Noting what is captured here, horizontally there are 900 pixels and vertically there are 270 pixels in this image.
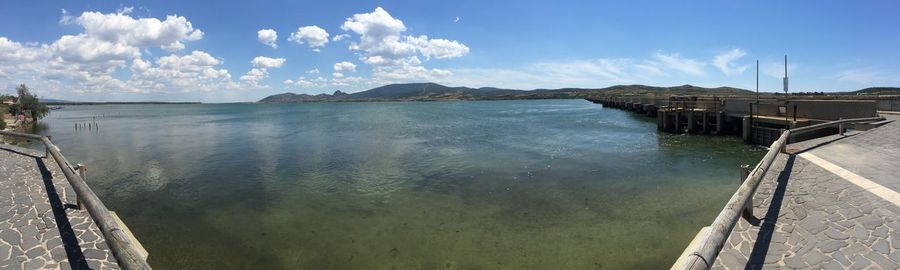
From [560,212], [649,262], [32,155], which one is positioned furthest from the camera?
[32,155]

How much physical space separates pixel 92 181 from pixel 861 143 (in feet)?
101

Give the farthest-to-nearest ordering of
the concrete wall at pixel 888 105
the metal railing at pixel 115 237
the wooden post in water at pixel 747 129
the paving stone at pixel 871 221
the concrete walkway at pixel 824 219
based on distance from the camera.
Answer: the wooden post in water at pixel 747 129, the concrete wall at pixel 888 105, the paving stone at pixel 871 221, the concrete walkway at pixel 824 219, the metal railing at pixel 115 237

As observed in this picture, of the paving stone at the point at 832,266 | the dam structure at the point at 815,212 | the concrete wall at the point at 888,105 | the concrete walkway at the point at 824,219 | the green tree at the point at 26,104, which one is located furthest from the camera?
the green tree at the point at 26,104

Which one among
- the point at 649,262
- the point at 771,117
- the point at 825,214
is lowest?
the point at 649,262

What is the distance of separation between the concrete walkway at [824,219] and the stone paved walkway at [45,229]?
35.2 ft

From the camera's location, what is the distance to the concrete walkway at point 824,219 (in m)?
6.09

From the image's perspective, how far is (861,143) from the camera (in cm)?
1477

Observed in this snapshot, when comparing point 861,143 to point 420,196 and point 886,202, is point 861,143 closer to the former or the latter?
point 886,202

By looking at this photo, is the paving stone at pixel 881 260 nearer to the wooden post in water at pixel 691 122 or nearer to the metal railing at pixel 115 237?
the metal railing at pixel 115 237

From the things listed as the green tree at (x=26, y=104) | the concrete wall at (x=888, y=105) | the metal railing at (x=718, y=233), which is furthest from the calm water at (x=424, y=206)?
the green tree at (x=26, y=104)

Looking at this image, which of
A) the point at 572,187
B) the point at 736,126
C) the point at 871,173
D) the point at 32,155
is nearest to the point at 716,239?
the point at 871,173

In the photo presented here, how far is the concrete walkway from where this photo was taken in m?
6.09

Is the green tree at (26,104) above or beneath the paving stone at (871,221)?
above

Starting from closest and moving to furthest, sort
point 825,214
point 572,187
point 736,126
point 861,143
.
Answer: point 825,214
point 861,143
point 572,187
point 736,126
